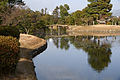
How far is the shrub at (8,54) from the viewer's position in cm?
695

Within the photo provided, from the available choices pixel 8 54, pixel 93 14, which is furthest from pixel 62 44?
pixel 93 14

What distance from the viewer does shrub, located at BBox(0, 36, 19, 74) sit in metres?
6.95

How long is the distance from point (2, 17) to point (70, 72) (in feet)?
57.0

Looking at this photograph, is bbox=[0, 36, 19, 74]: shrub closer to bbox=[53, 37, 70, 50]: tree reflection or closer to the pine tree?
bbox=[53, 37, 70, 50]: tree reflection

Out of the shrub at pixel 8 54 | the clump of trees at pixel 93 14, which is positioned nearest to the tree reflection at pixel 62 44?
the shrub at pixel 8 54

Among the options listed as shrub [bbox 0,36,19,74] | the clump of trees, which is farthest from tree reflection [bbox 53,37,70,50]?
the clump of trees

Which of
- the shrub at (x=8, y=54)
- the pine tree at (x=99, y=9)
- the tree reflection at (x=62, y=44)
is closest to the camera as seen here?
the shrub at (x=8, y=54)

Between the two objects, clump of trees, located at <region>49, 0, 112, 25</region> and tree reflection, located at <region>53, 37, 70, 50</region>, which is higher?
clump of trees, located at <region>49, 0, 112, 25</region>

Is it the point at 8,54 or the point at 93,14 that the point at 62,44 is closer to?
the point at 8,54

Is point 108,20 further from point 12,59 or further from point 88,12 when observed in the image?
point 12,59

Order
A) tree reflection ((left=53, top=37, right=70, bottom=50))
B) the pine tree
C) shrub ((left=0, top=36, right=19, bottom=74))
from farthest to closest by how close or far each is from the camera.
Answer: the pine tree
tree reflection ((left=53, top=37, right=70, bottom=50))
shrub ((left=0, top=36, right=19, bottom=74))

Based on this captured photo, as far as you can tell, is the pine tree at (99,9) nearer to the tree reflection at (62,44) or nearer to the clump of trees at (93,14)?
the clump of trees at (93,14)

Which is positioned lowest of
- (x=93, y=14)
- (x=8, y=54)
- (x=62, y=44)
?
(x=62, y=44)

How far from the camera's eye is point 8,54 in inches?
277
